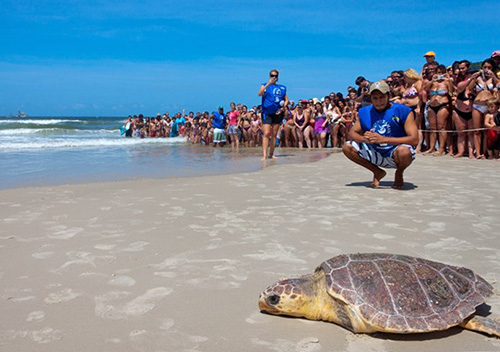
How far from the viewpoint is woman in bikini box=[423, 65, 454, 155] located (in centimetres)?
1041

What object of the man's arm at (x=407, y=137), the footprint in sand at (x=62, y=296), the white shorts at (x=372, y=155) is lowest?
the footprint in sand at (x=62, y=296)

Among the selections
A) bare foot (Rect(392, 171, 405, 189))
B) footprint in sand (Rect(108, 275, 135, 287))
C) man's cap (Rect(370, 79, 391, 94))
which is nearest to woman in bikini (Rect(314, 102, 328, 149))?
bare foot (Rect(392, 171, 405, 189))

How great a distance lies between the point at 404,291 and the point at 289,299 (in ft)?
1.89

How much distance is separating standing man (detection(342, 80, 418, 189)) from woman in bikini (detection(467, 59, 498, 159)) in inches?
164

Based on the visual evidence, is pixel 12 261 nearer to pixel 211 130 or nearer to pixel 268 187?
pixel 268 187

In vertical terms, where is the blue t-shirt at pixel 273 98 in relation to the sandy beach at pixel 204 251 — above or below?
above

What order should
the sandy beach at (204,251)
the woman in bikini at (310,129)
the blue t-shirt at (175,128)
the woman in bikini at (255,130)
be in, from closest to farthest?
1. the sandy beach at (204,251)
2. the woman in bikini at (310,129)
3. the woman in bikini at (255,130)
4. the blue t-shirt at (175,128)

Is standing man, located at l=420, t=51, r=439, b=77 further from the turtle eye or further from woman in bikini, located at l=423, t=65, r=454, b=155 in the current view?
the turtle eye

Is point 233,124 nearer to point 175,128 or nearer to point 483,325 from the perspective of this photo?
point 175,128

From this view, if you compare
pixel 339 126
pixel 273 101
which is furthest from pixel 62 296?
pixel 339 126

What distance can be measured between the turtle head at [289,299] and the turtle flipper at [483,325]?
2.50ft

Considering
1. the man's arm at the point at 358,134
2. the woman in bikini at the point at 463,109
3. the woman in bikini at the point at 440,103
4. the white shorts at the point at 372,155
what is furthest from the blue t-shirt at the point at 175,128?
the man's arm at the point at 358,134

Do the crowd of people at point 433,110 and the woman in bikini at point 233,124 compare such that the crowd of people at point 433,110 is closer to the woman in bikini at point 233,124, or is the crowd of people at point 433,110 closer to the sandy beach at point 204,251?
the woman in bikini at point 233,124

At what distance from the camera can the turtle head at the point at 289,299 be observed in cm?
251
